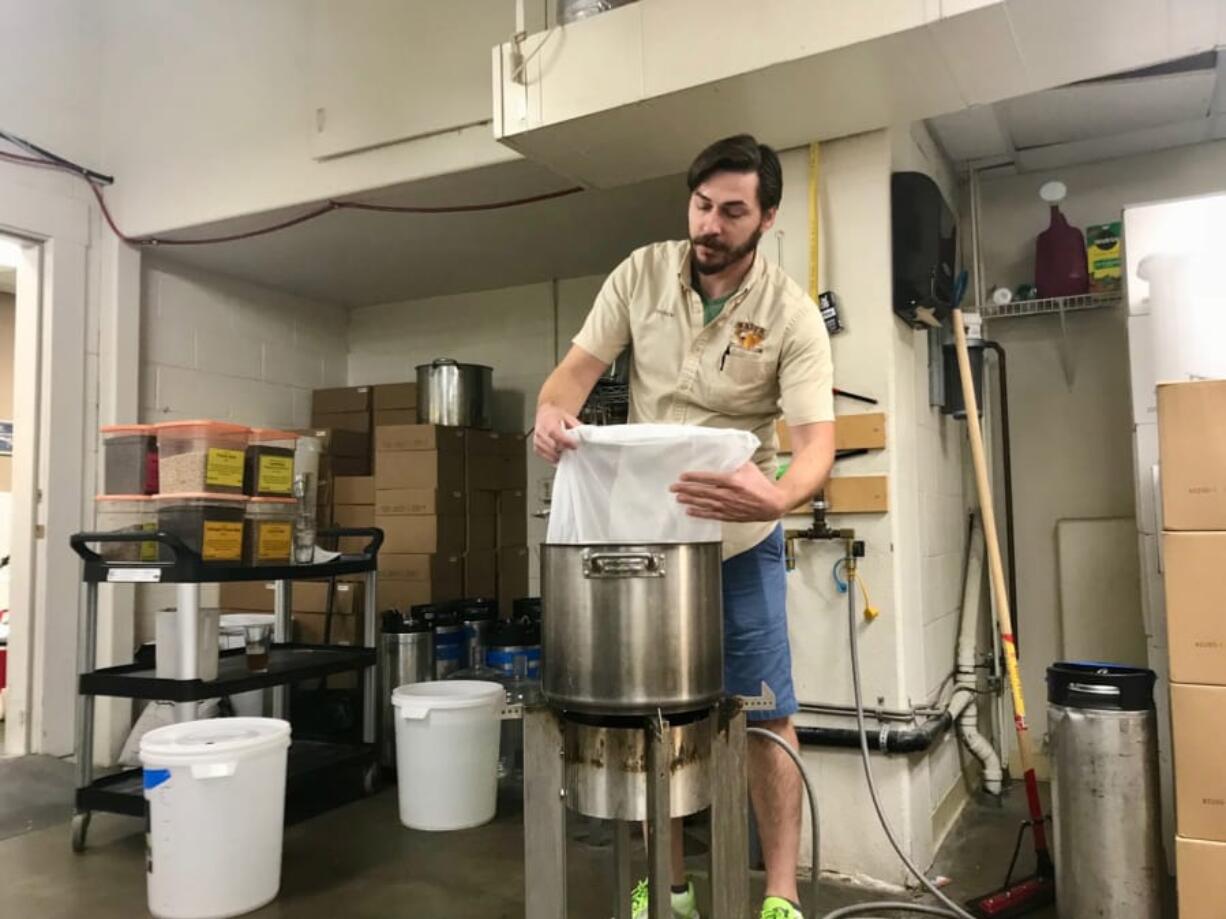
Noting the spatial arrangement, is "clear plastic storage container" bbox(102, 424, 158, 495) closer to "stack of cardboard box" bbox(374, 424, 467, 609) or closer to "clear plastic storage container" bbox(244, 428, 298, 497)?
"clear plastic storage container" bbox(244, 428, 298, 497)

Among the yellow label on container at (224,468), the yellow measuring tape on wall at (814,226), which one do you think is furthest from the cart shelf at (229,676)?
the yellow measuring tape on wall at (814,226)

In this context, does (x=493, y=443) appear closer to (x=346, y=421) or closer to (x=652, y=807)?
(x=346, y=421)

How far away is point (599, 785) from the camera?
1.26m

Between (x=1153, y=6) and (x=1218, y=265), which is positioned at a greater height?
(x=1153, y=6)

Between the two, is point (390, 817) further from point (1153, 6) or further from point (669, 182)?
point (1153, 6)

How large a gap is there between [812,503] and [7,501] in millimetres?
4862

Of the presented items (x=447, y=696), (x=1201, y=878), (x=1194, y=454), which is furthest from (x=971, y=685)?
(x=447, y=696)

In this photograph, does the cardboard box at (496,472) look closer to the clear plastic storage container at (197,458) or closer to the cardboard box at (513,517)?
the cardboard box at (513,517)

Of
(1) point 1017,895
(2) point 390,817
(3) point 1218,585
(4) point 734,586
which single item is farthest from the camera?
(2) point 390,817

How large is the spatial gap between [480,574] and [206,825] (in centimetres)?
213

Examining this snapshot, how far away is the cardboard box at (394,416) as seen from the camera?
442 centimetres

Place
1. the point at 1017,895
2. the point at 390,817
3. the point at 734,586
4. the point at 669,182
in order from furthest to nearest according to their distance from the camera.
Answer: the point at 669,182 → the point at 390,817 → the point at 1017,895 → the point at 734,586

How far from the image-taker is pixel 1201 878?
1.85 meters

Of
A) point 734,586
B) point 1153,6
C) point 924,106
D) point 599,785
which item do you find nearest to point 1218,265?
point 1153,6
